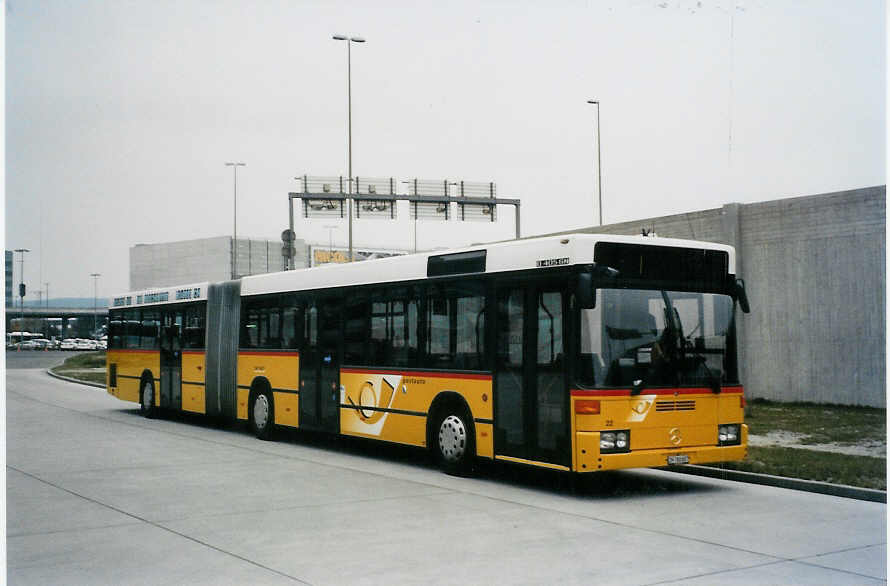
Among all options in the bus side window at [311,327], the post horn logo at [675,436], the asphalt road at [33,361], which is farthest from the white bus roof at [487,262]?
the asphalt road at [33,361]

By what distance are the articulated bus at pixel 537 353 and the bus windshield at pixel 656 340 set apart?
0.05 feet

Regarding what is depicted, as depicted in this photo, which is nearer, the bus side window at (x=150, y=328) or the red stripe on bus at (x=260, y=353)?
the red stripe on bus at (x=260, y=353)

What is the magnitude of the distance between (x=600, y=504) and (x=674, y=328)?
7.08 ft

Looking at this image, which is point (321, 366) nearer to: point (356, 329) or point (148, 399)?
point (356, 329)

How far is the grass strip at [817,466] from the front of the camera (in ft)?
39.2

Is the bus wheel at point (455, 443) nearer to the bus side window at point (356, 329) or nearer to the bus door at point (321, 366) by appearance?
the bus side window at point (356, 329)

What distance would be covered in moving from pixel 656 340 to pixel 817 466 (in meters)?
3.08

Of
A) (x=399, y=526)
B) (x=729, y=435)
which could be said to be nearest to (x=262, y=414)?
(x=729, y=435)

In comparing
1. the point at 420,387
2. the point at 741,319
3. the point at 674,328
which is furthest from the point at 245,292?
the point at 741,319

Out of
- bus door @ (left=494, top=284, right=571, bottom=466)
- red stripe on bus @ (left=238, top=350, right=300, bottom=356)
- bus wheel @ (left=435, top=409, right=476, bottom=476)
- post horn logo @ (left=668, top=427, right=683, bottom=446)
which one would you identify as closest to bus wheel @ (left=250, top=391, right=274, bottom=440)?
red stripe on bus @ (left=238, top=350, right=300, bottom=356)

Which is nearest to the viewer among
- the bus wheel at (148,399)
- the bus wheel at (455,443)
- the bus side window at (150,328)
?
the bus wheel at (455,443)

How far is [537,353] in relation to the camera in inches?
470

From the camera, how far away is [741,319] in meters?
25.0

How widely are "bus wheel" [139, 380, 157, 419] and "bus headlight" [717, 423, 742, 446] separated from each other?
1545cm
